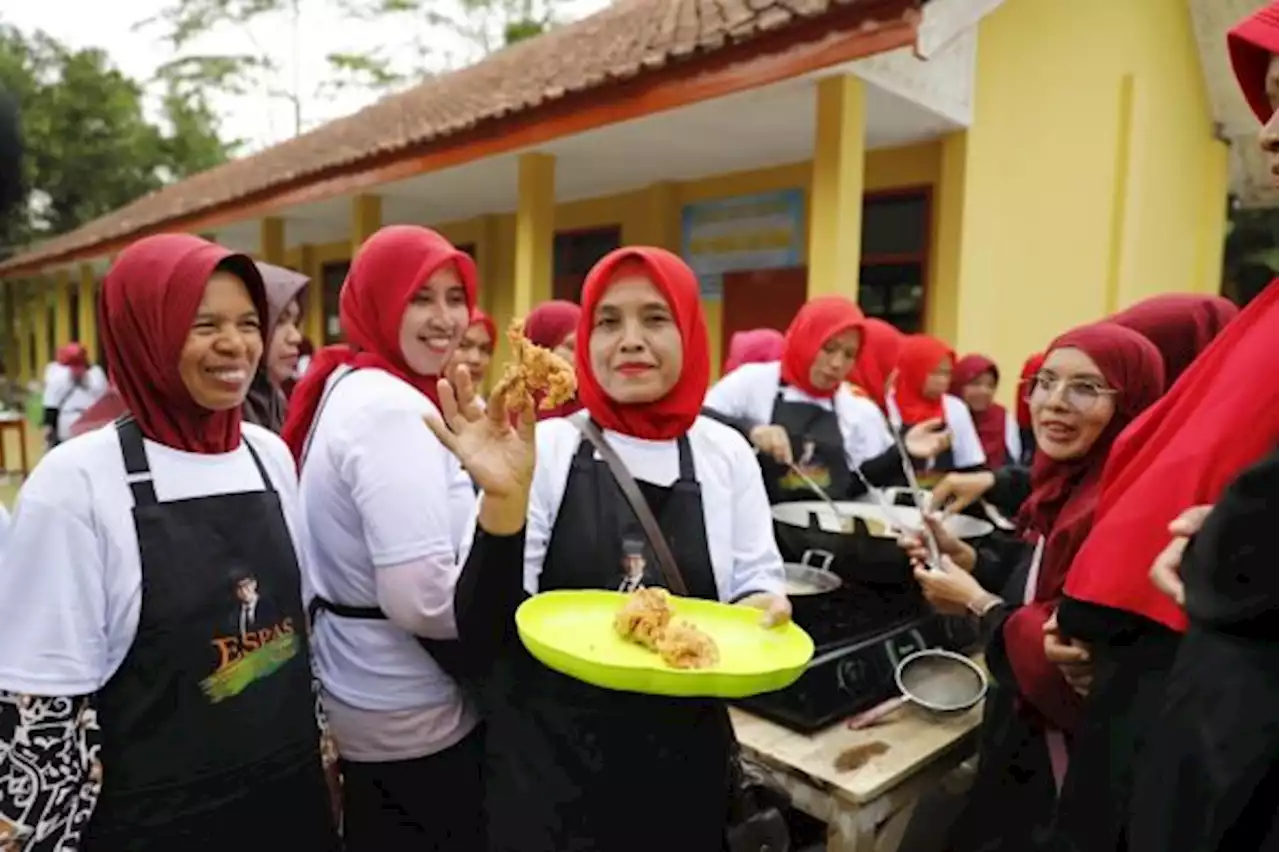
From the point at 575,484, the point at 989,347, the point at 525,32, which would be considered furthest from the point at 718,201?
the point at 525,32

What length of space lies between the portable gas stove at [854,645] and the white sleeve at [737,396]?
163cm

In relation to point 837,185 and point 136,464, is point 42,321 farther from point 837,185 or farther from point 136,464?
point 136,464

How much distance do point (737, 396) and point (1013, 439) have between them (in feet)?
10.1

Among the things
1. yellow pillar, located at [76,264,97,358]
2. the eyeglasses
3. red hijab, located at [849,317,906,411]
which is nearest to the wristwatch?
the eyeglasses

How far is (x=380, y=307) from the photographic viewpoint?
2.04m

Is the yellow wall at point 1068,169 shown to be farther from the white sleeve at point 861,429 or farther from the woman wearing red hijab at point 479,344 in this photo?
the woman wearing red hijab at point 479,344

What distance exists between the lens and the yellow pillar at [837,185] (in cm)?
493

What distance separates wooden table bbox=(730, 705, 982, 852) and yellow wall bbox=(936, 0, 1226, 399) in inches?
166

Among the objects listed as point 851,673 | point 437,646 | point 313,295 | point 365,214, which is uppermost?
point 365,214

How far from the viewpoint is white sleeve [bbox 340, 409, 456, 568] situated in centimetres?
165

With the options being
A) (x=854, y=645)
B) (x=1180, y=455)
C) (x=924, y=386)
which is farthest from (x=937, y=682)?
(x=924, y=386)

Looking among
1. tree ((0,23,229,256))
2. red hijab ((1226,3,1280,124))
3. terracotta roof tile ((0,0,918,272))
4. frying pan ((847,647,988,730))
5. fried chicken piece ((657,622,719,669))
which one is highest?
tree ((0,23,229,256))

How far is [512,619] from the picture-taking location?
155 centimetres

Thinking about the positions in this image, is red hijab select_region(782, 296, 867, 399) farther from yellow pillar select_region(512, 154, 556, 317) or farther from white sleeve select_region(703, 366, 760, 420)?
yellow pillar select_region(512, 154, 556, 317)
